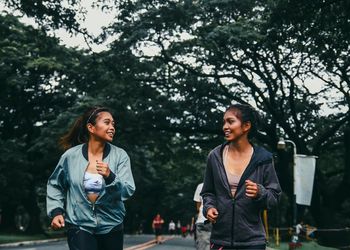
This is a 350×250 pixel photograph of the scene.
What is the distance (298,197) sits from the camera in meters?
19.4

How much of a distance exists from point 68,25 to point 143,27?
770 centimetres

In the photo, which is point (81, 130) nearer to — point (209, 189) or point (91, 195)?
point (91, 195)

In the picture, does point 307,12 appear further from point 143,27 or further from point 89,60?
point 89,60

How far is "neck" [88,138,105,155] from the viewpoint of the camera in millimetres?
4574

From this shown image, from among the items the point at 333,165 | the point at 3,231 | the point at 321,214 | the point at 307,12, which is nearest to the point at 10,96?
the point at 3,231

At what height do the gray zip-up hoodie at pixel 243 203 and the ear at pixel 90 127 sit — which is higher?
the ear at pixel 90 127

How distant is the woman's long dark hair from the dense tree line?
803 centimetres

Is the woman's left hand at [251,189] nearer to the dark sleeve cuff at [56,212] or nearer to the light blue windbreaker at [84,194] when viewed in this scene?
the light blue windbreaker at [84,194]

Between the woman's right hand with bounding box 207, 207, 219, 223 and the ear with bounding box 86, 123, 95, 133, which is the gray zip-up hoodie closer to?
the woman's right hand with bounding box 207, 207, 219, 223

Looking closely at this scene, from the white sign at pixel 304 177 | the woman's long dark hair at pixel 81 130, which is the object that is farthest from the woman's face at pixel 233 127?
the white sign at pixel 304 177

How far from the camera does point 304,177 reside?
63.2ft

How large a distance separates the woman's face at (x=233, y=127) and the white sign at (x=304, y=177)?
50.4 feet

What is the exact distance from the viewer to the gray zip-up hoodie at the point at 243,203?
3.97 metres

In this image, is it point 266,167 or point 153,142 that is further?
point 153,142
